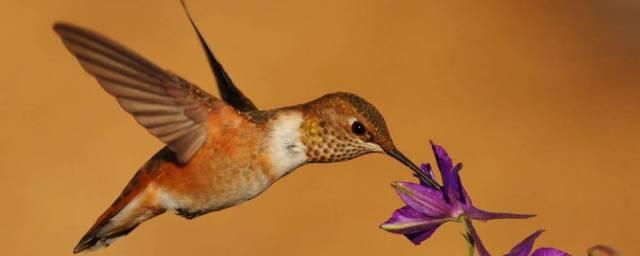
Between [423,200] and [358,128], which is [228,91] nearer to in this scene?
[358,128]

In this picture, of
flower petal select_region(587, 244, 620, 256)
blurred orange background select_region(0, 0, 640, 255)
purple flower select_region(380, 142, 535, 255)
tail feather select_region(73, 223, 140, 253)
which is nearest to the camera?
flower petal select_region(587, 244, 620, 256)

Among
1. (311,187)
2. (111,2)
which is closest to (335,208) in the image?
(311,187)

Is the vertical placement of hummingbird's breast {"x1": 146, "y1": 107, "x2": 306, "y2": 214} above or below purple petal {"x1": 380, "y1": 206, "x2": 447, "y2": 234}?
above

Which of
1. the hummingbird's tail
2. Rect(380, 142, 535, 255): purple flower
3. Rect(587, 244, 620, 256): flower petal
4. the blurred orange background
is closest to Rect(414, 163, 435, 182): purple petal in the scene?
Rect(380, 142, 535, 255): purple flower

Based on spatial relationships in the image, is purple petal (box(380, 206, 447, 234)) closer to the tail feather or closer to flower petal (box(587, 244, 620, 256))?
flower petal (box(587, 244, 620, 256))

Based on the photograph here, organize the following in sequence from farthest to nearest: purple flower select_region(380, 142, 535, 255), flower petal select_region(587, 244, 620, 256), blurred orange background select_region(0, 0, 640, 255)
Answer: blurred orange background select_region(0, 0, 640, 255), purple flower select_region(380, 142, 535, 255), flower petal select_region(587, 244, 620, 256)

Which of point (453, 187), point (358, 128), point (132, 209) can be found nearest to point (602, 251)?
point (453, 187)
